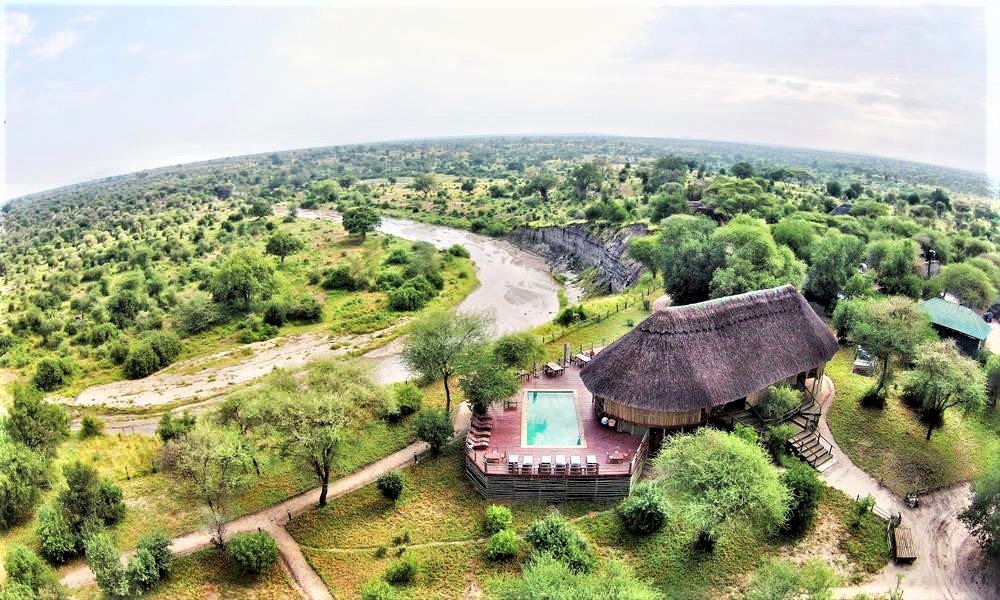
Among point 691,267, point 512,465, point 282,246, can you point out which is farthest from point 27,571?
point 282,246

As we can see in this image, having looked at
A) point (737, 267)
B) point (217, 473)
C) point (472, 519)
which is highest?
point (737, 267)

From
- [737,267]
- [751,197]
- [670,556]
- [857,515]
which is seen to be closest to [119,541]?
[670,556]

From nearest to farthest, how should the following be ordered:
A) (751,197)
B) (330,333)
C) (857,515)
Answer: (857,515) → (330,333) → (751,197)

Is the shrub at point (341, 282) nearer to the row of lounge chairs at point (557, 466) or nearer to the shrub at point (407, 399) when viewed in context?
the shrub at point (407, 399)

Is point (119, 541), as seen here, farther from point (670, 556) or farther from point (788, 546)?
point (788, 546)

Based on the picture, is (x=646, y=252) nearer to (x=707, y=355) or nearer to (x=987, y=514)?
(x=707, y=355)
